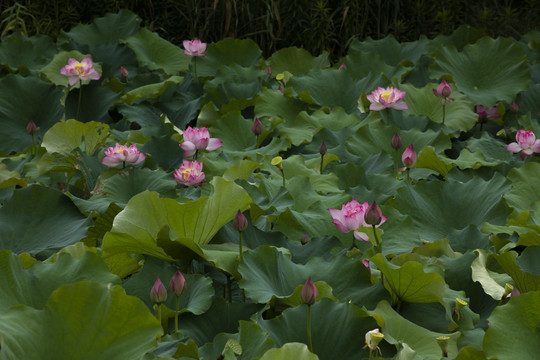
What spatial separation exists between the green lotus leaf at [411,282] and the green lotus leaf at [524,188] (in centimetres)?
58

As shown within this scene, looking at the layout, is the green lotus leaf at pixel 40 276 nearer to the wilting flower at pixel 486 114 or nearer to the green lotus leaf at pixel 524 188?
the green lotus leaf at pixel 524 188

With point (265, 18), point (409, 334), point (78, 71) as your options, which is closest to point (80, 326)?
point (409, 334)

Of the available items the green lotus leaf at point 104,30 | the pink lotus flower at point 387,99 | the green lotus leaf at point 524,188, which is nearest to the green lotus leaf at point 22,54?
the green lotus leaf at point 104,30

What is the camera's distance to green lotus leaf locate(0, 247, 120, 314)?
1.31m

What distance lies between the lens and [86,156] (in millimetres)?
2170

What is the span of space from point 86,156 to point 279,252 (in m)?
0.90

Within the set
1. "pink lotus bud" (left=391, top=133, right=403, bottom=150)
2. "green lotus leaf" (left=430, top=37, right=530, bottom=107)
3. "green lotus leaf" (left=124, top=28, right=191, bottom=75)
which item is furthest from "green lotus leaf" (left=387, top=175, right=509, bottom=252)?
"green lotus leaf" (left=124, top=28, right=191, bottom=75)

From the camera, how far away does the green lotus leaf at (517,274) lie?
4.87 feet

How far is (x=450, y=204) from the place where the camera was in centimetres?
193

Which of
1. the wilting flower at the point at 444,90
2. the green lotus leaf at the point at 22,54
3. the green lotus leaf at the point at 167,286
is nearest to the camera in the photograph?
the green lotus leaf at the point at 167,286

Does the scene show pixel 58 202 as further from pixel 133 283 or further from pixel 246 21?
pixel 246 21

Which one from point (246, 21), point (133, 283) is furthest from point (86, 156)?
point (246, 21)

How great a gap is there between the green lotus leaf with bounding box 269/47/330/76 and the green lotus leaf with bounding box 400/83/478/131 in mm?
744

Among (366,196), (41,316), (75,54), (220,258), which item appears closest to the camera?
(41,316)
